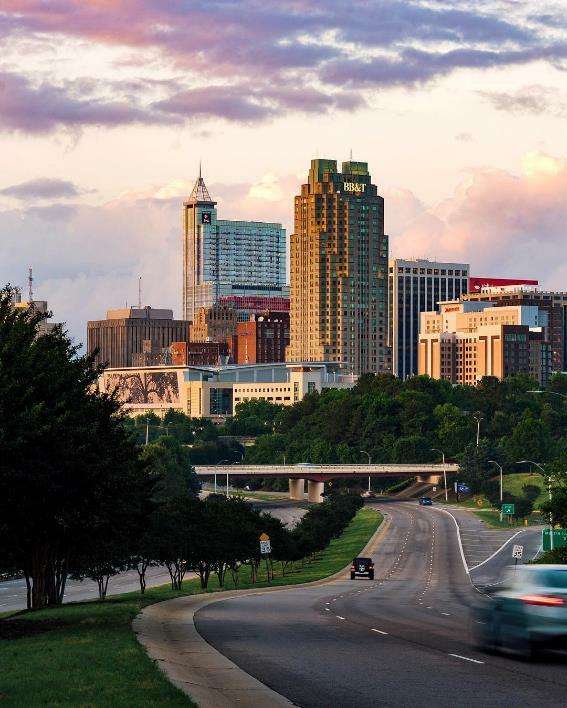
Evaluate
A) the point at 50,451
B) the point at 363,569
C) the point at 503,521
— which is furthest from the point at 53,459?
the point at 503,521

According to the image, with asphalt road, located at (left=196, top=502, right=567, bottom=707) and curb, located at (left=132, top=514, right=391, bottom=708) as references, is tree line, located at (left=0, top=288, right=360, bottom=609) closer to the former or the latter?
curb, located at (left=132, top=514, right=391, bottom=708)

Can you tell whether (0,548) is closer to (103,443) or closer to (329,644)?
(103,443)

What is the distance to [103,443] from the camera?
149 feet

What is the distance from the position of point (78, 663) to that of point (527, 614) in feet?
28.9

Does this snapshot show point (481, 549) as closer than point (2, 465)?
No

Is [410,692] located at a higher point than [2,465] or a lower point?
A: lower

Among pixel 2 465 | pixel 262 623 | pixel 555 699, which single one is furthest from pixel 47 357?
pixel 555 699

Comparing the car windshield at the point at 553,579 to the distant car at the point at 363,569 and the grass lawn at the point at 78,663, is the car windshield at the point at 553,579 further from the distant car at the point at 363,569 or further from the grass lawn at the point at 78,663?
the distant car at the point at 363,569

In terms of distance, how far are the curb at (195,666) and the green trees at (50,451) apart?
12.3 ft

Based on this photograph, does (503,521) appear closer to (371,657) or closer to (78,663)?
(371,657)

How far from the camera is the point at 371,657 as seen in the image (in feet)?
102

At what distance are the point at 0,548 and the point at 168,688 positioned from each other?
766 inches

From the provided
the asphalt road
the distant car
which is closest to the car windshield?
the asphalt road

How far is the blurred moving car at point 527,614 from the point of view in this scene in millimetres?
29203
